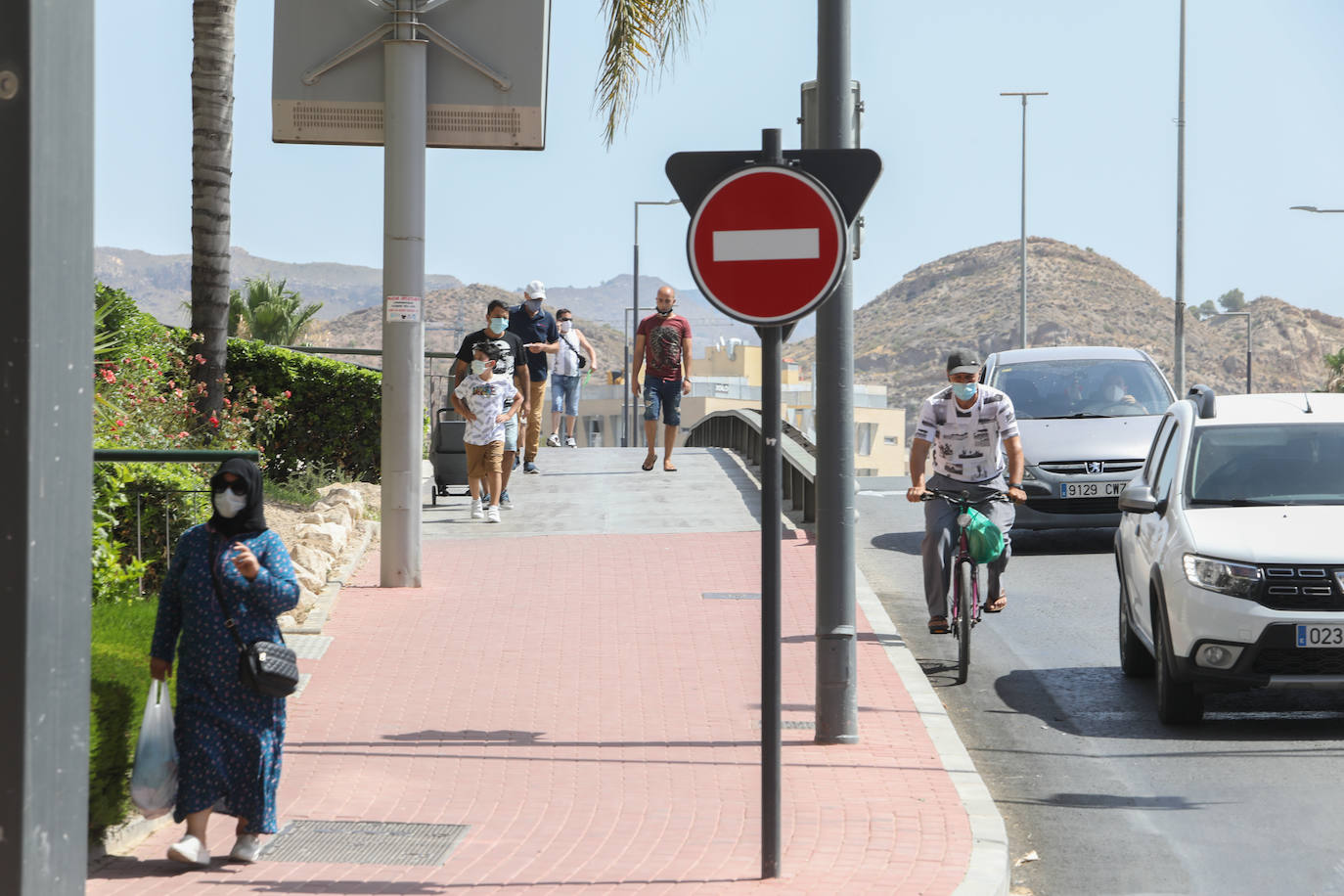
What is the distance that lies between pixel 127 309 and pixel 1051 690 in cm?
1027

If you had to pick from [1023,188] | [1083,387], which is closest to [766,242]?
[1083,387]

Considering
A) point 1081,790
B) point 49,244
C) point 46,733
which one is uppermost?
point 49,244

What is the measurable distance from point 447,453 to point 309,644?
7478mm

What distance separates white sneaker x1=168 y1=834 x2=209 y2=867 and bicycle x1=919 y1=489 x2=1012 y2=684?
Answer: 202 inches

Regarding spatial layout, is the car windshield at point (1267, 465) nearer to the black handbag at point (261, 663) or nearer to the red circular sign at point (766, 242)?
the red circular sign at point (766, 242)

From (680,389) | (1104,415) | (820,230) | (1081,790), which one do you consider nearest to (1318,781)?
(1081,790)

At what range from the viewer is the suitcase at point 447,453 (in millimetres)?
17953

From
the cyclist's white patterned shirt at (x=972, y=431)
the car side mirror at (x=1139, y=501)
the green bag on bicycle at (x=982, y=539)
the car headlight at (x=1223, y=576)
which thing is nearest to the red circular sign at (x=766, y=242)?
the car headlight at (x=1223, y=576)

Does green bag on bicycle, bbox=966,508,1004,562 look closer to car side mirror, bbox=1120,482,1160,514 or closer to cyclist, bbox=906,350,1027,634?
cyclist, bbox=906,350,1027,634

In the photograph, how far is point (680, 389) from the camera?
18297 millimetres

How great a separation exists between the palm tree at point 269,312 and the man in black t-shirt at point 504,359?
1669 cm

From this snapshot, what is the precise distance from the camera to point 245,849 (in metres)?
6.23

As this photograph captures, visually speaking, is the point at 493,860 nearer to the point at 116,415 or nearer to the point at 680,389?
the point at 116,415

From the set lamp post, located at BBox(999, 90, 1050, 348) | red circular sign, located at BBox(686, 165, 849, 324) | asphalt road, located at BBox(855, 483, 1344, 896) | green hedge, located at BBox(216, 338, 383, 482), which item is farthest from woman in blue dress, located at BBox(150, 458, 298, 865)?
lamp post, located at BBox(999, 90, 1050, 348)
